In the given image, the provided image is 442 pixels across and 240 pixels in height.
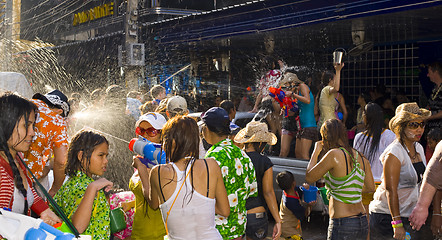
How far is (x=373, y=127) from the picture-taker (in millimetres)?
6320

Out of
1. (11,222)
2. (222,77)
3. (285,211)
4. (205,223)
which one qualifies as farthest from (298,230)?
(222,77)

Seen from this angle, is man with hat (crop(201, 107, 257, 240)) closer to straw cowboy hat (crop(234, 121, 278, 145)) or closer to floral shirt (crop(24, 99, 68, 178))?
straw cowboy hat (crop(234, 121, 278, 145))

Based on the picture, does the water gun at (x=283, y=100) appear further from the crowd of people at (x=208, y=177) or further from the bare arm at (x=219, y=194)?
the bare arm at (x=219, y=194)

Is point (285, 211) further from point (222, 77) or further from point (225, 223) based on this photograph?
point (222, 77)

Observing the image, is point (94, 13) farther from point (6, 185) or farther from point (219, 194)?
point (6, 185)

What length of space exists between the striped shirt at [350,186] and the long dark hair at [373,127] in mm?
1359

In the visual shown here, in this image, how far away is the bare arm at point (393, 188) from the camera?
4.82m

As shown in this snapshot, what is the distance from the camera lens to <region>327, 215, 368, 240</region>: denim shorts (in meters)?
4.93

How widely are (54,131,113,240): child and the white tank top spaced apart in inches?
18.4

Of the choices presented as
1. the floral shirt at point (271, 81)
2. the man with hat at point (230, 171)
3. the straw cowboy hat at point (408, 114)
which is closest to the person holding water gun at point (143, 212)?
the man with hat at point (230, 171)

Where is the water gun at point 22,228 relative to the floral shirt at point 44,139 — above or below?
below

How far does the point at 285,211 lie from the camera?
6.09m

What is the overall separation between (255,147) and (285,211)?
1.29 m

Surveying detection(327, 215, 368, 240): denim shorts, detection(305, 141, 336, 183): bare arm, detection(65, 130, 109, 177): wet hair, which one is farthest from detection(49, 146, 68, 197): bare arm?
detection(327, 215, 368, 240): denim shorts
